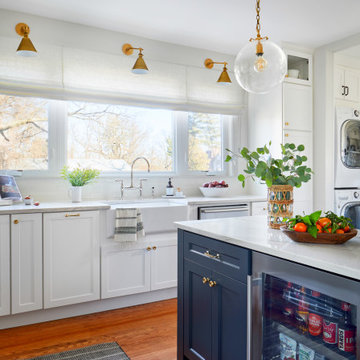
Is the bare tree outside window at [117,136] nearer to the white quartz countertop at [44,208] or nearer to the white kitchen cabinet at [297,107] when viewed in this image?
the white quartz countertop at [44,208]

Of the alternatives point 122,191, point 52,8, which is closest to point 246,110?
point 122,191

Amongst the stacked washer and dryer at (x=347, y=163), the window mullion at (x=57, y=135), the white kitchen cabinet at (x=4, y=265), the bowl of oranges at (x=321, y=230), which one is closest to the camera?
Answer: the bowl of oranges at (x=321, y=230)

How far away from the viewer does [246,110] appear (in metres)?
4.47

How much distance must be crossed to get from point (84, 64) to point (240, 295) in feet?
9.11

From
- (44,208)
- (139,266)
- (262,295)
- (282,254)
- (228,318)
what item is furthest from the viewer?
(139,266)

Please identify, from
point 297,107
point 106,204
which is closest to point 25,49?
point 106,204

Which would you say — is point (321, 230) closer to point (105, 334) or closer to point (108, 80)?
point (105, 334)

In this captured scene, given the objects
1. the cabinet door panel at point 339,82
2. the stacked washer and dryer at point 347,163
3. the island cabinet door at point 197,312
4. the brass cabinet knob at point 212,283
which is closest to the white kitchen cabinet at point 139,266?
the island cabinet door at point 197,312

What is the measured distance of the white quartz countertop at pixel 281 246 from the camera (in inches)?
44.1

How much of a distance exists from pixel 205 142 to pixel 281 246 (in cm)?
301

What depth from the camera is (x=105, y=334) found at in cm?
256

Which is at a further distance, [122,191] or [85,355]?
[122,191]

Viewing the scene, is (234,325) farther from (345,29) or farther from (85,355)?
(345,29)

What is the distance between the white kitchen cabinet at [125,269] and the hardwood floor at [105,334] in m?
0.20
